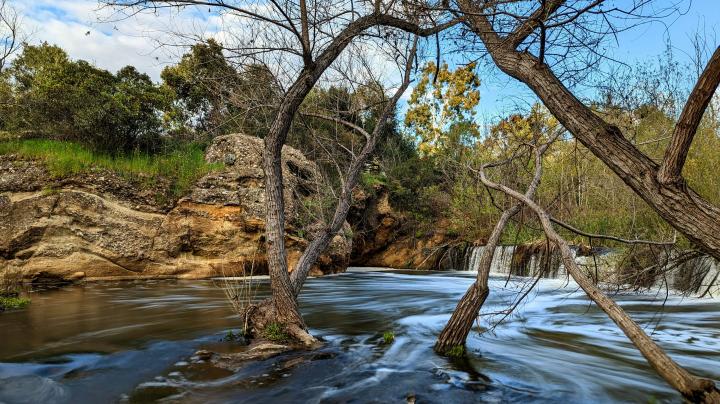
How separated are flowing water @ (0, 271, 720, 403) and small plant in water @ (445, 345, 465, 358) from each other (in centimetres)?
12

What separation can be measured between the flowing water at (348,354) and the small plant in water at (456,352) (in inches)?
4.8

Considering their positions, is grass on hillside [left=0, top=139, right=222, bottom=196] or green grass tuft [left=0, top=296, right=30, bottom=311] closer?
green grass tuft [left=0, top=296, right=30, bottom=311]

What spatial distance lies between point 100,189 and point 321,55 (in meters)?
9.24

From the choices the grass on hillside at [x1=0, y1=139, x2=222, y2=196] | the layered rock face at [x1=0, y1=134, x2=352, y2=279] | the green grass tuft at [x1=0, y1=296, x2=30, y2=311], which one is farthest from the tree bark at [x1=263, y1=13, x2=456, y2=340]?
the grass on hillside at [x1=0, y1=139, x2=222, y2=196]

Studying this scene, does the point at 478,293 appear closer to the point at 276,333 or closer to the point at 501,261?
the point at 276,333

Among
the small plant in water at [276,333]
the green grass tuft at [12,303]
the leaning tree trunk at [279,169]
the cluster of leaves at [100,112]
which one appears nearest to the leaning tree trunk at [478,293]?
the leaning tree trunk at [279,169]

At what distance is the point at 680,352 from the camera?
5613mm

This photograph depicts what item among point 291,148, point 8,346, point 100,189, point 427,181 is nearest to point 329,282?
point 291,148

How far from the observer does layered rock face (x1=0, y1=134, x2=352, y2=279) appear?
10383 mm

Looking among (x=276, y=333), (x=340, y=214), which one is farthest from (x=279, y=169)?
(x=276, y=333)

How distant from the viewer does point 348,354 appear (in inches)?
202

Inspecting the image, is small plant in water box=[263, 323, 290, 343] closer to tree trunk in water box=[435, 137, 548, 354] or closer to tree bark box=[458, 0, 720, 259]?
tree trunk in water box=[435, 137, 548, 354]

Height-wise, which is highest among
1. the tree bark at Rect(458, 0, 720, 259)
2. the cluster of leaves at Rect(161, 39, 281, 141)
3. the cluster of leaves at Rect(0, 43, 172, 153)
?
the cluster of leaves at Rect(0, 43, 172, 153)

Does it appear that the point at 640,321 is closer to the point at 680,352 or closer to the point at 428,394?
the point at 680,352
